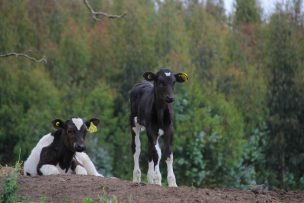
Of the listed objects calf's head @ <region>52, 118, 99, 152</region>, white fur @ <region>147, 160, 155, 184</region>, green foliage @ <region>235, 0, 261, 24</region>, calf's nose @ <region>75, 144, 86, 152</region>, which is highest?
green foliage @ <region>235, 0, 261, 24</region>

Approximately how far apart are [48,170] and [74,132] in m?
0.78

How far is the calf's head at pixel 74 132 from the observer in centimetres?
1398

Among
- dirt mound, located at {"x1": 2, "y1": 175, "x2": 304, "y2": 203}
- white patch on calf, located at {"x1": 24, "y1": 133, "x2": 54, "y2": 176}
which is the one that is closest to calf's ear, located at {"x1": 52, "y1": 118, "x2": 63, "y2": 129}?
white patch on calf, located at {"x1": 24, "y1": 133, "x2": 54, "y2": 176}

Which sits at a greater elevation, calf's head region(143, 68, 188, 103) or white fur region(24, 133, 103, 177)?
calf's head region(143, 68, 188, 103)

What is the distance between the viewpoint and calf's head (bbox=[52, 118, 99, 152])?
1398 centimetres

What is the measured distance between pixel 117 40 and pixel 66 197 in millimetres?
33598

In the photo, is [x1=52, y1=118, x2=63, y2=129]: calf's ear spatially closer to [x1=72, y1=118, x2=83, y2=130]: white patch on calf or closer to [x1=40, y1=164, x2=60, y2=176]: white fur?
[x1=72, y1=118, x2=83, y2=130]: white patch on calf

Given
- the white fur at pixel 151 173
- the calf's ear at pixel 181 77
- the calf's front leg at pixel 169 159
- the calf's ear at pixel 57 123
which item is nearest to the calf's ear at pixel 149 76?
the calf's ear at pixel 181 77

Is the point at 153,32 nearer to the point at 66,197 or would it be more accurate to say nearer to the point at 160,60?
the point at 160,60

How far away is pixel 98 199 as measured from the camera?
1028 centimetres

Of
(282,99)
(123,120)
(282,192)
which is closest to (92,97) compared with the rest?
(123,120)

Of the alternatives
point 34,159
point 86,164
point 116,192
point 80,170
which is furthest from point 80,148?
point 116,192

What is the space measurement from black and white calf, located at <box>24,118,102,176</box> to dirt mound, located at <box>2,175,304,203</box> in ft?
7.00

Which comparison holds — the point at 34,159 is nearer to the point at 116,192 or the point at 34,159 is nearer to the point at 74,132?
the point at 74,132
